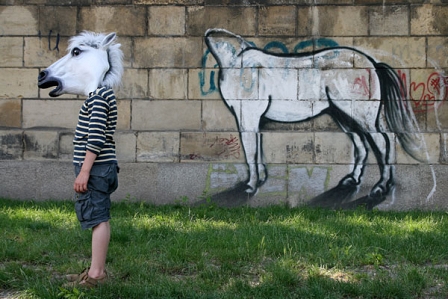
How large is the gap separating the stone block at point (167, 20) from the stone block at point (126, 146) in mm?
1441

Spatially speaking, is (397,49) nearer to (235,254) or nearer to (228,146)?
(228,146)

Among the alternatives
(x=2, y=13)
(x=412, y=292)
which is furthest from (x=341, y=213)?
(x=2, y=13)

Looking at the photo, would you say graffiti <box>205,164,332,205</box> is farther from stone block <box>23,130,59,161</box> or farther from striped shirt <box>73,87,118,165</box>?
striped shirt <box>73,87,118,165</box>

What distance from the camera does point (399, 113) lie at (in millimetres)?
7309

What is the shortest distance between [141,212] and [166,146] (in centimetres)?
109

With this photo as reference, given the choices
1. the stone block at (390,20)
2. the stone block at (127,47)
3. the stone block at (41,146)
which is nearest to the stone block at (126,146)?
the stone block at (41,146)

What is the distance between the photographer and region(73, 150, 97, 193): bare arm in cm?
397

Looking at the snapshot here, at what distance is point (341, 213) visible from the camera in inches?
266

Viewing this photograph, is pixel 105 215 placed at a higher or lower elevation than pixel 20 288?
higher

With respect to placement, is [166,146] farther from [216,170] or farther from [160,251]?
[160,251]

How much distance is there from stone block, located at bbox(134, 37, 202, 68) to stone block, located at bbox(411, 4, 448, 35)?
2872 mm

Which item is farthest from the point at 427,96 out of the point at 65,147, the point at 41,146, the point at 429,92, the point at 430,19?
the point at 41,146

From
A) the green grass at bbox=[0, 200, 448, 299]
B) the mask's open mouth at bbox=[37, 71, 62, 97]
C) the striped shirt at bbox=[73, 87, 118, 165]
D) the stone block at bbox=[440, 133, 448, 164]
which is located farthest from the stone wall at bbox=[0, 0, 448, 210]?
the striped shirt at bbox=[73, 87, 118, 165]

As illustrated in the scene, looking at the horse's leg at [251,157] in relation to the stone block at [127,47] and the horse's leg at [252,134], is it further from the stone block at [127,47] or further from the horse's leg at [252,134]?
the stone block at [127,47]
